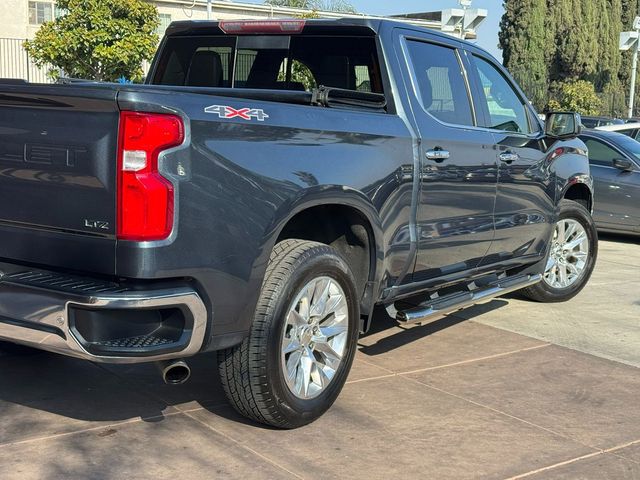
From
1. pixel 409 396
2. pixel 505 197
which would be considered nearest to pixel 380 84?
pixel 505 197

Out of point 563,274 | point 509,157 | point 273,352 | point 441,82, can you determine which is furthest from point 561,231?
point 273,352

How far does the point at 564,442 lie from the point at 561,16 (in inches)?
1804

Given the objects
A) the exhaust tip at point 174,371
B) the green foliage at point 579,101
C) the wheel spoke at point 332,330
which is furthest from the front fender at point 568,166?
the green foliage at point 579,101

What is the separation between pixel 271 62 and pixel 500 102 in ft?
5.62

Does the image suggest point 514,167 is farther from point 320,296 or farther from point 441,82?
point 320,296

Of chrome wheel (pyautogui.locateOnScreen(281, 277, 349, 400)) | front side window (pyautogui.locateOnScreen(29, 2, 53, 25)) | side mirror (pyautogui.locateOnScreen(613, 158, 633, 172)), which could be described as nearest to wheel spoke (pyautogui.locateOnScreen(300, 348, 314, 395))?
chrome wheel (pyautogui.locateOnScreen(281, 277, 349, 400))

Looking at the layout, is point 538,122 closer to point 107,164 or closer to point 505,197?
point 505,197

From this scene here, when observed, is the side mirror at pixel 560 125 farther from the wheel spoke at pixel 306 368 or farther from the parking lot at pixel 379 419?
the wheel spoke at pixel 306 368

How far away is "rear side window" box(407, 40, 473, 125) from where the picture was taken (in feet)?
17.1

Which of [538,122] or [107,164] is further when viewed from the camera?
[538,122]

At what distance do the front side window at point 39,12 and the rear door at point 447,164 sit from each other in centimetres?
2686

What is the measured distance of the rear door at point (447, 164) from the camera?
4992 mm

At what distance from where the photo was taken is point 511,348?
19.3ft

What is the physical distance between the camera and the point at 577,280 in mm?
7457
